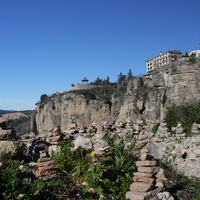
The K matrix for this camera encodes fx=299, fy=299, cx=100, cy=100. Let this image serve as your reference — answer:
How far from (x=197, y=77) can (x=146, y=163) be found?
19452 millimetres

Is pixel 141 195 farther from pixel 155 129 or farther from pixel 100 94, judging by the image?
pixel 100 94

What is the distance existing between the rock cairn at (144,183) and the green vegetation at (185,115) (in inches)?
594

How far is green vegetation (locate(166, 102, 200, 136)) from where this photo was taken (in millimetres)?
19795

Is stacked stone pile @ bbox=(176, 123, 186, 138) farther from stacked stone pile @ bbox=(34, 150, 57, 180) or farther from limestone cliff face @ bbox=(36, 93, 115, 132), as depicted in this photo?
limestone cliff face @ bbox=(36, 93, 115, 132)

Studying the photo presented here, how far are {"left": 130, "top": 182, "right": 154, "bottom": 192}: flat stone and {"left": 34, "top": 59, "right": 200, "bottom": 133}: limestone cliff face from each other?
18.9m

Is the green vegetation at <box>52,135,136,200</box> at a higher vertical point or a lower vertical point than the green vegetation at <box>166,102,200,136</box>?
lower

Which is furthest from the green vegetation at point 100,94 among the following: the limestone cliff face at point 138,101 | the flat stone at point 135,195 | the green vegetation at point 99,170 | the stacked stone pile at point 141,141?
the flat stone at point 135,195

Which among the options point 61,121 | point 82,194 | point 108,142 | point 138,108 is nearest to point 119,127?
point 138,108

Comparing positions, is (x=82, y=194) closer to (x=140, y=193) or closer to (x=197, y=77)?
(x=140, y=193)

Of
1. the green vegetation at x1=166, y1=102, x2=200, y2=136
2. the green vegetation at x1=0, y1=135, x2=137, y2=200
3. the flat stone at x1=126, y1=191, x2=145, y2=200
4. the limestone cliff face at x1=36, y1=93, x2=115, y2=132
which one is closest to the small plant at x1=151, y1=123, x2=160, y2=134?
the green vegetation at x1=166, y1=102, x2=200, y2=136

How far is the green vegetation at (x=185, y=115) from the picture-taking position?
19.8 m

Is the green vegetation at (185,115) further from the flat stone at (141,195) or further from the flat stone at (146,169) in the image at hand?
the flat stone at (141,195)

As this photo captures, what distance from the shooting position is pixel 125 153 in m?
5.16

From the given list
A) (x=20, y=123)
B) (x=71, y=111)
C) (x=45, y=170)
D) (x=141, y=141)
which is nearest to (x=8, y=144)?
(x=45, y=170)
